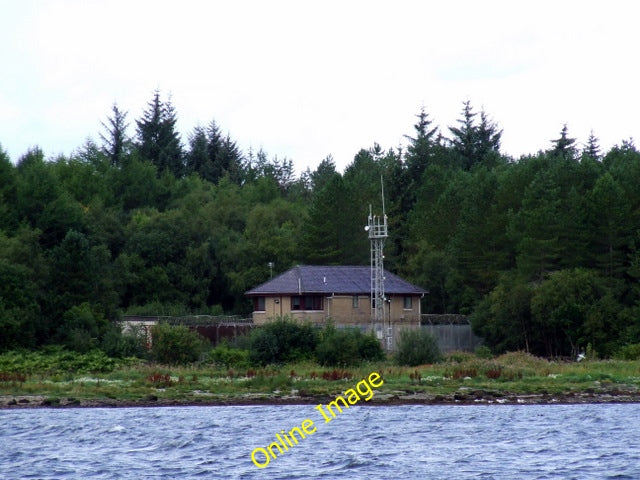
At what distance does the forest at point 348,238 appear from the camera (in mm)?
76312

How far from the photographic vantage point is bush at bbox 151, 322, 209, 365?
6888 cm

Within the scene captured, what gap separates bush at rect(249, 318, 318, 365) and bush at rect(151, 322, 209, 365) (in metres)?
3.71

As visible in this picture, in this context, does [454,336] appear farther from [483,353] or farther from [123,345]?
[123,345]

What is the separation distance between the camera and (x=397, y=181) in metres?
120

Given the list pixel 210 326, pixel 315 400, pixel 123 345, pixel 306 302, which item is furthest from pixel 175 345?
pixel 315 400

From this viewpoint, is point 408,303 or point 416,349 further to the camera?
point 408,303

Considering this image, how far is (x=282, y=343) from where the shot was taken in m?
67.4

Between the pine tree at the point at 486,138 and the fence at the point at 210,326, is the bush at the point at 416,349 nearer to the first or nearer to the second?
the fence at the point at 210,326

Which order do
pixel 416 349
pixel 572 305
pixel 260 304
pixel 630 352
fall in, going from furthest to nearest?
pixel 260 304 → pixel 572 305 → pixel 630 352 → pixel 416 349

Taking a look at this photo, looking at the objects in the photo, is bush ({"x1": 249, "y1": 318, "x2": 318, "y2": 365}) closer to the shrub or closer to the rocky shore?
the shrub

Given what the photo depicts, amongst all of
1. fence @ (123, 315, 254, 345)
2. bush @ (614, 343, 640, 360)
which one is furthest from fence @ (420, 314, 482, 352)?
bush @ (614, 343, 640, 360)

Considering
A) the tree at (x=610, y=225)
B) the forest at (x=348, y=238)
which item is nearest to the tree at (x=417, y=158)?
the forest at (x=348, y=238)

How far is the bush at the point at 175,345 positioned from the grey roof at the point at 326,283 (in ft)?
45.2

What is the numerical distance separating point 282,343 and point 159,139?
80.9m
